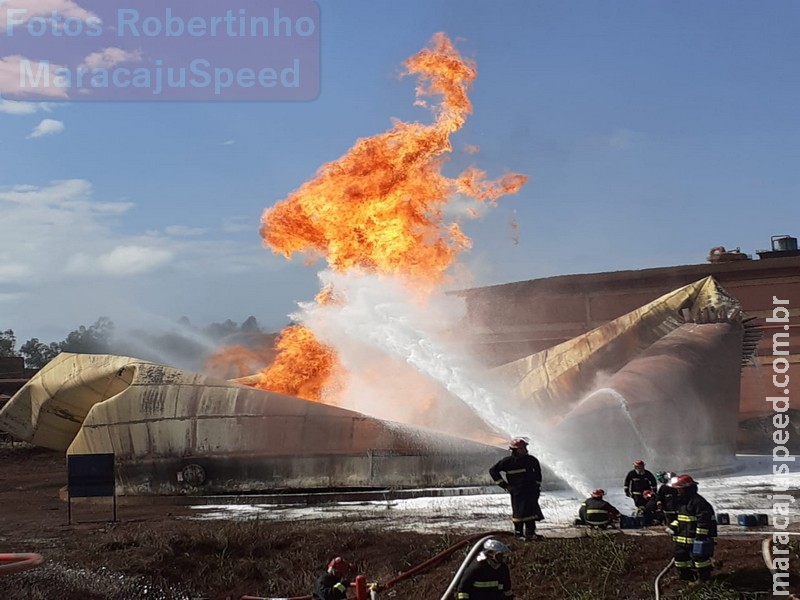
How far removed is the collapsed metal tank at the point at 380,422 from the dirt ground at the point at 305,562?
10.2 feet

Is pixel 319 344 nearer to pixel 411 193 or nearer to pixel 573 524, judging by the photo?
pixel 411 193

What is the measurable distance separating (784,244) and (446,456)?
31114 millimetres

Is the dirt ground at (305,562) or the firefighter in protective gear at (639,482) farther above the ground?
the firefighter in protective gear at (639,482)

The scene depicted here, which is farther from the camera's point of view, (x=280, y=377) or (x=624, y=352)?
(x=624, y=352)

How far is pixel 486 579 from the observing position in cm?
792

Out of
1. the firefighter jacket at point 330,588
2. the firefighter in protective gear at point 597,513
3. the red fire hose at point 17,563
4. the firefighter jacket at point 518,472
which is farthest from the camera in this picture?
the firefighter in protective gear at point 597,513

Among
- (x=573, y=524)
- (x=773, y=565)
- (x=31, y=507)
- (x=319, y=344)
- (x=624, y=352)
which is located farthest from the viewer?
(x=624, y=352)

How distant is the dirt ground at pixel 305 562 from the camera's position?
9.79 meters

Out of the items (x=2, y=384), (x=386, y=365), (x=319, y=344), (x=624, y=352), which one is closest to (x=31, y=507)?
(x=319, y=344)

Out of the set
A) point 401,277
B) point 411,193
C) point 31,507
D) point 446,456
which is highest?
point 411,193

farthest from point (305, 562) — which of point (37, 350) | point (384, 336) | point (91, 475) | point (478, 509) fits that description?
point (37, 350)

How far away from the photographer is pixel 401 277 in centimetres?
2367

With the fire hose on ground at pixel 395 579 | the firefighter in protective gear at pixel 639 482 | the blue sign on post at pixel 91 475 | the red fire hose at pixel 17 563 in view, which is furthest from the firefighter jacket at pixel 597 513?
the blue sign on post at pixel 91 475

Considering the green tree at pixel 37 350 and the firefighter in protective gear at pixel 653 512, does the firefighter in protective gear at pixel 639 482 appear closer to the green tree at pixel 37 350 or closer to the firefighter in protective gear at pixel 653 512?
the firefighter in protective gear at pixel 653 512
